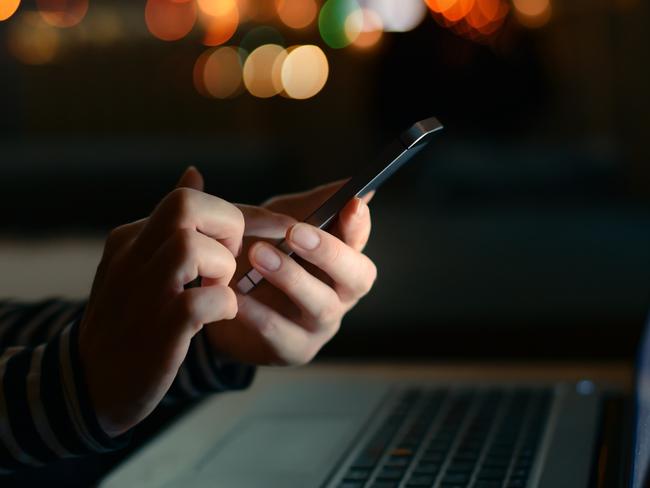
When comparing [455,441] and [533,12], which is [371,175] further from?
[533,12]

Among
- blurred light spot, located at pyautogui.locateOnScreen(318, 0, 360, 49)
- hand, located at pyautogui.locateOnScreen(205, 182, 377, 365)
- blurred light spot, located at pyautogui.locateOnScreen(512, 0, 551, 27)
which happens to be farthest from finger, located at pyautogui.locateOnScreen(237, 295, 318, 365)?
blurred light spot, located at pyautogui.locateOnScreen(318, 0, 360, 49)

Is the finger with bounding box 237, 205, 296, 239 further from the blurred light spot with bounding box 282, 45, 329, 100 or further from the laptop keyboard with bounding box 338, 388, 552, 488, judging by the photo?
the blurred light spot with bounding box 282, 45, 329, 100

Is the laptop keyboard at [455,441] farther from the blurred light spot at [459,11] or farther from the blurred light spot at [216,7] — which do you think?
the blurred light spot at [216,7]

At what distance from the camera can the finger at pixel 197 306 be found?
1.15 feet

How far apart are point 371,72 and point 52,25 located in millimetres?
1372

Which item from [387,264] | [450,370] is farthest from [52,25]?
[450,370]

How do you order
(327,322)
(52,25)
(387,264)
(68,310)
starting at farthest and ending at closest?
(52,25)
(387,264)
(68,310)
(327,322)

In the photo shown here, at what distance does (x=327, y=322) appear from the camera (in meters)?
0.46

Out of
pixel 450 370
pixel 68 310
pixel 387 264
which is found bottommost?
pixel 387 264

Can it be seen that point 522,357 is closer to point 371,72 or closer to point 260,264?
point 260,264

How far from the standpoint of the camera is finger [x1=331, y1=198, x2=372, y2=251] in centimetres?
42

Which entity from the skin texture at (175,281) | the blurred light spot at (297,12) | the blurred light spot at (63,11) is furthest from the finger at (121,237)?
the blurred light spot at (297,12)

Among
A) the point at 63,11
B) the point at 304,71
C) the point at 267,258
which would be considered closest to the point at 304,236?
the point at 267,258

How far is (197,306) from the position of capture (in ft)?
1.15
